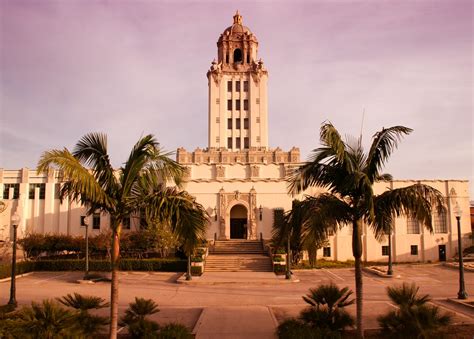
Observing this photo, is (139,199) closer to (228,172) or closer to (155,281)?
(155,281)

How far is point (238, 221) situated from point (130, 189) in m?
32.7

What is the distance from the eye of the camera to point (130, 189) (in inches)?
403

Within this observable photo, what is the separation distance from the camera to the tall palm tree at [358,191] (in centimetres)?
1010

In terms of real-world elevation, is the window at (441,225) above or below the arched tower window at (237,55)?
below

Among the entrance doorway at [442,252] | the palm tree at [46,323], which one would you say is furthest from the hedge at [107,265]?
the entrance doorway at [442,252]

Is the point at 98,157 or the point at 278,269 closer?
the point at 98,157

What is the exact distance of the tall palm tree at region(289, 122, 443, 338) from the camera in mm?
10102

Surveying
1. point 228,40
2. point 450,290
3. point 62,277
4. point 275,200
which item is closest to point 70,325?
point 450,290

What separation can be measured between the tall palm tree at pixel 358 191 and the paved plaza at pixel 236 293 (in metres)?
3.88

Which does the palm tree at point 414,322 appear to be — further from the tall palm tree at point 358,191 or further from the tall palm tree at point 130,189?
the tall palm tree at point 130,189

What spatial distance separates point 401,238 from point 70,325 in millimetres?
37278

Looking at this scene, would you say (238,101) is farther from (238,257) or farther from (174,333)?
(174,333)

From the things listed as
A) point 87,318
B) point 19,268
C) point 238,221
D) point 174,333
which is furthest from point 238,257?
point 174,333

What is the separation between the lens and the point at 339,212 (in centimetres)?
1081
